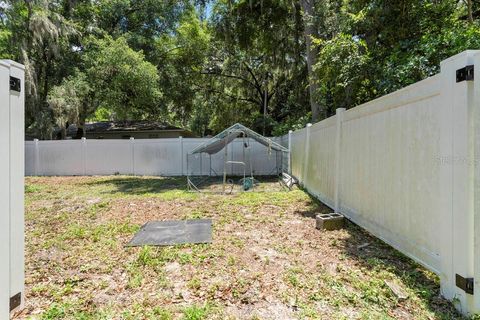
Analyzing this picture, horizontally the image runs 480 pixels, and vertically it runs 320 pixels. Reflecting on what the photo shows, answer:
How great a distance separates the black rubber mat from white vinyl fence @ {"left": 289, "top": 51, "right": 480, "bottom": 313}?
7.42 feet

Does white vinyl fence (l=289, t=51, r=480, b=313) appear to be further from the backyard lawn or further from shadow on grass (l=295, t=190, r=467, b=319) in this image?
the backyard lawn

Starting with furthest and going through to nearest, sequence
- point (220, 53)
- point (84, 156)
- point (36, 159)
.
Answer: point (220, 53), point (36, 159), point (84, 156)

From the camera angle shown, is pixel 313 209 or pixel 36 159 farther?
pixel 36 159

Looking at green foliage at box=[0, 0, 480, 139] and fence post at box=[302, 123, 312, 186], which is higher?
green foliage at box=[0, 0, 480, 139]

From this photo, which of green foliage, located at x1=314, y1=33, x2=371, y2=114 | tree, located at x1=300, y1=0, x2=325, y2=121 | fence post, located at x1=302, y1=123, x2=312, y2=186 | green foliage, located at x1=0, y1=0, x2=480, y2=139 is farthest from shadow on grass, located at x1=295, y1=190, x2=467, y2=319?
tree, located at x1=300, y1=0, x2=325, y2=121

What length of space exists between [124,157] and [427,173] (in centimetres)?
1274

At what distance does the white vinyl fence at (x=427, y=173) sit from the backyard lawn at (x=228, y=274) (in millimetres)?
302

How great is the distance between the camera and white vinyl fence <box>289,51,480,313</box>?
228 cm

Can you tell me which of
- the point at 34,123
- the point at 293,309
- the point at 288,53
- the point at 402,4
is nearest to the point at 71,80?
the point at 34,123

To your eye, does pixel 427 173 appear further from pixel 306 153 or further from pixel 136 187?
pixel 136 187

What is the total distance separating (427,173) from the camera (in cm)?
→ 285

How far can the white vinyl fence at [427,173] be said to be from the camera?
228 cm

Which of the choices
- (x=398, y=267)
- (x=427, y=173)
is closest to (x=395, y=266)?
(x=398, y=267)

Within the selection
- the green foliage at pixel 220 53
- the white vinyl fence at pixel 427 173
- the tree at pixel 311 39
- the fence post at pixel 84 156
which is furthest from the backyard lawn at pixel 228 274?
the fence post at pixel 84 156
